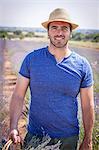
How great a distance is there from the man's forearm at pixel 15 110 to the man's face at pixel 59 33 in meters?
0.41

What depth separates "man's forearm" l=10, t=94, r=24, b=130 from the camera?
5.92 ft

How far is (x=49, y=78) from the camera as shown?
174 centimetres

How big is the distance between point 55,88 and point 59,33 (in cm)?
33

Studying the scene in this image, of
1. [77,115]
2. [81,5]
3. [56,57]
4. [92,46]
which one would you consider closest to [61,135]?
[77,115]

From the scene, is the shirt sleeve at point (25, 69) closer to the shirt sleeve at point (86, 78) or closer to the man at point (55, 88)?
the man at point (55, 88)

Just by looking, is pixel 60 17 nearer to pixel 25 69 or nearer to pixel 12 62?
pixel 25 69

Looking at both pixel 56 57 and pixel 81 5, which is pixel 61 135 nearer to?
pixel 56 57

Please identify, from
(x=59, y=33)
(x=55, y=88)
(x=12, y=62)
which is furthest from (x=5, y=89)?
(x=59, y=33)

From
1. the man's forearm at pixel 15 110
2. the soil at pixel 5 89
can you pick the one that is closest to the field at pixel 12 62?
the soil at pixel 5 89

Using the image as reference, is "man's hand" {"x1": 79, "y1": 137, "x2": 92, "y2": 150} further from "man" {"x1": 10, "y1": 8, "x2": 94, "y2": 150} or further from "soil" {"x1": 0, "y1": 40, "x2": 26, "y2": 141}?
"soil" {"x1": 0, "y1": 40, "x2": 26, "y2": 141}

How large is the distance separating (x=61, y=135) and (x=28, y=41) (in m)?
0.69

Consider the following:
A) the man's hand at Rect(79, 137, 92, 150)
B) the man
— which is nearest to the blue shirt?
the man

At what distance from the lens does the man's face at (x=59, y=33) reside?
5.75 feet

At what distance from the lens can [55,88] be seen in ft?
5.69
